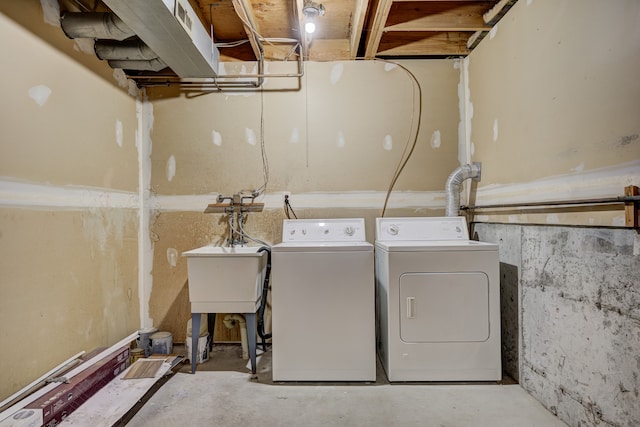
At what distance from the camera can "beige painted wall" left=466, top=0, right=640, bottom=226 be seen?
4.28ft

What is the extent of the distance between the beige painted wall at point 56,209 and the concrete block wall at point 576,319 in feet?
8.88

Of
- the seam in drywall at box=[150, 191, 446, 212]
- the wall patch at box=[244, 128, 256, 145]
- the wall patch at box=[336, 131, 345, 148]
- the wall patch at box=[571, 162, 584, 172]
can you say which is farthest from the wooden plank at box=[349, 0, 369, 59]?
the wall patch at box=[571, 162, 584, 172]

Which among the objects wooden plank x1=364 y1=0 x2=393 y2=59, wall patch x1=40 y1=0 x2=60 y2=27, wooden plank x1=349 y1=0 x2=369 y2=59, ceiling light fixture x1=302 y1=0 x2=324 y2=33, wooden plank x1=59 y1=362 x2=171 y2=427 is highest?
ceiling light fixture x1=302 y1=0 x2=324 y2=33

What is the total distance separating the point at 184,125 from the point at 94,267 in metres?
1.32

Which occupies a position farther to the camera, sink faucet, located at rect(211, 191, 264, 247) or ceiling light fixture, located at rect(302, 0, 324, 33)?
sink faucet, located at rect(211, 191, 264, 247)

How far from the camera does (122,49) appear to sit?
2.15 meters

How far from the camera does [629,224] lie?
1.26 m

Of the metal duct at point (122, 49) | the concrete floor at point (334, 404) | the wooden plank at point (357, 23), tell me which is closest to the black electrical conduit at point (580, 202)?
the concrete floor at point (334, 404)

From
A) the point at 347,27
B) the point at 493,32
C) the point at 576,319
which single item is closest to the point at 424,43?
the point at 493,32

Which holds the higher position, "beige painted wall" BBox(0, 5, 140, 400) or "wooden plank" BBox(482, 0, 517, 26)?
"wooden plank" BBox(482, 0, 517, 26)

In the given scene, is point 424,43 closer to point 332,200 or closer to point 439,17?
point 439,17

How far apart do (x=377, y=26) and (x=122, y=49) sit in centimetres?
174

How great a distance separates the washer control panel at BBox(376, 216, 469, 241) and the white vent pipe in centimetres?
9

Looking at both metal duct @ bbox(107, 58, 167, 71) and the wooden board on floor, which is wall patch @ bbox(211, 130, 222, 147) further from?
the wooden board on floor
